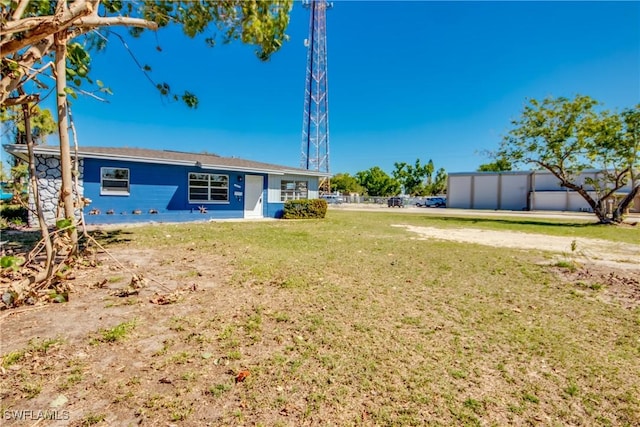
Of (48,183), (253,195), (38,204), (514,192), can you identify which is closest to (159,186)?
(48,183)

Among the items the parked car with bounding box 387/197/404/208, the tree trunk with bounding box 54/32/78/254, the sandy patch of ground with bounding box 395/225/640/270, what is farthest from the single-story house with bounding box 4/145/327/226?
the parked car with bounding box 387/197/404/208

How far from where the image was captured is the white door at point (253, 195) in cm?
1616

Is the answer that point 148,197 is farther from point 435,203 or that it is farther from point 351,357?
point 435,203

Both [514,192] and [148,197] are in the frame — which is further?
[514,192]

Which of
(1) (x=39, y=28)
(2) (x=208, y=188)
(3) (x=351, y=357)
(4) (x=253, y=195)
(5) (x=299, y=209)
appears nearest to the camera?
(1) (x=39, y=28)

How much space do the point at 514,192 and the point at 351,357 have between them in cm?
4103

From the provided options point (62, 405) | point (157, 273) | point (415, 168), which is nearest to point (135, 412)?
point (62, 405)

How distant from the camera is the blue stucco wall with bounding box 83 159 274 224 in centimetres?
1178

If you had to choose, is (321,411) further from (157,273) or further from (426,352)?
(157,273)

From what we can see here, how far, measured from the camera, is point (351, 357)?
107 inches

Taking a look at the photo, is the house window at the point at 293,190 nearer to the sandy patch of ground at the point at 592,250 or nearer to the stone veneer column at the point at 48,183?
the stone veneer column at the point at 48,183

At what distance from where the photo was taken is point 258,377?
2.39 m

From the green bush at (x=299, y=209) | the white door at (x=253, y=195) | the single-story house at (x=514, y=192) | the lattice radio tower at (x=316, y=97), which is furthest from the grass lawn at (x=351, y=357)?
the single-story house at (x=514, y=192)

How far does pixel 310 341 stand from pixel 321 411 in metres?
0.94
